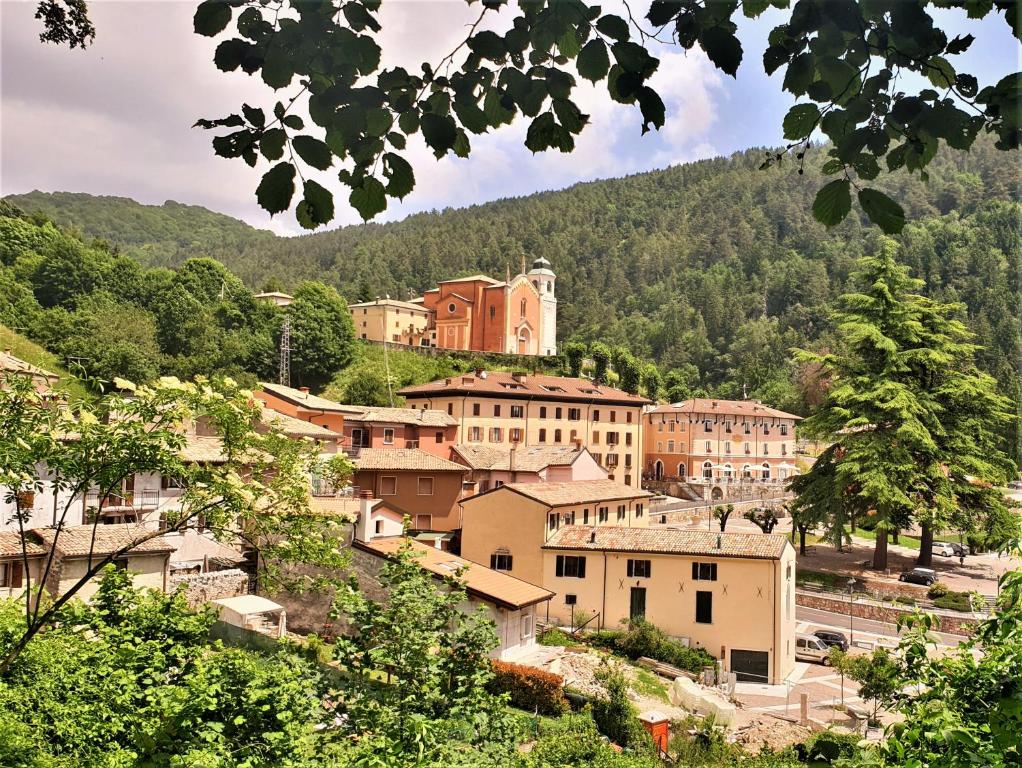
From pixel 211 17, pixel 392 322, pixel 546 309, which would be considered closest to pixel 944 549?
pixel 546 309

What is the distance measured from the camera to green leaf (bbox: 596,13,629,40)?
222cm

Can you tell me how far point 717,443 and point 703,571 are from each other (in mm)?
35124

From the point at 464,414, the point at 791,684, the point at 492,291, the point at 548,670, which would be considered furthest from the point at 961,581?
the point at 492,291

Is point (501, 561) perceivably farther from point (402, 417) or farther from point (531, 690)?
point (402, 417)

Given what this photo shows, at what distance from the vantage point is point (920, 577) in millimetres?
29750

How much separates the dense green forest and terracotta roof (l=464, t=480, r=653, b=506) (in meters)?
28.5

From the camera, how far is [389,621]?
789 centimetres

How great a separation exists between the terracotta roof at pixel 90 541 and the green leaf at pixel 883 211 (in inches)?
622

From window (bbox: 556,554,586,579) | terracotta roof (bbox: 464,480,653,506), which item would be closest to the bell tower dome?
terracotta roof (bbox: 464,480,653,506)

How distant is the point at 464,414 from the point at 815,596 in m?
20.5

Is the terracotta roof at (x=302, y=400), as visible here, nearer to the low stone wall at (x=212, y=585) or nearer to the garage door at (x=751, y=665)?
the low stone wall at (x=212, y=585)

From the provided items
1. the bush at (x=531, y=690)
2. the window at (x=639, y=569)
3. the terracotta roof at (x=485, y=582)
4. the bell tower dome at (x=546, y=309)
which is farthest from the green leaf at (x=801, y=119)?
the bell tower dome at (x=546, y=309)

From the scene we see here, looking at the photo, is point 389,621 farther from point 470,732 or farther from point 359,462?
point 359,462

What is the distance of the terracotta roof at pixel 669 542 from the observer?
2339 cm
